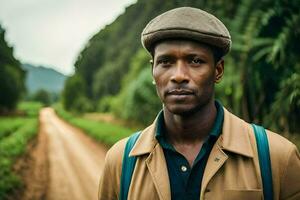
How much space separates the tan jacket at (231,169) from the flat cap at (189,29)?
38 cm

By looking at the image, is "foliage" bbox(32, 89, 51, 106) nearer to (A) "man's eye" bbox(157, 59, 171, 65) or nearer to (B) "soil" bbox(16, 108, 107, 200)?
(B) "soil" bbox(16, 108, 107, 200)

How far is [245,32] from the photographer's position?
933cm

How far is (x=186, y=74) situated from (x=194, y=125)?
0.83 ft

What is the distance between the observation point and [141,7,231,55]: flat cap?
6.55ft

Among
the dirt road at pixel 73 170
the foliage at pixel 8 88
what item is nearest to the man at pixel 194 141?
the dirt road at pixel 73 170

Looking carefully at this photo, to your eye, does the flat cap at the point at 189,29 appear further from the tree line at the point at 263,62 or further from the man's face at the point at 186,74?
the tree line at the point at 263,62

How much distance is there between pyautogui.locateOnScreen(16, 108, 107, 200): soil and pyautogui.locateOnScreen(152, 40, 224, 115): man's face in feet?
27.9

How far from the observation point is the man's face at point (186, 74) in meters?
2.03

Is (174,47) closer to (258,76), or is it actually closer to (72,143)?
(258,76)

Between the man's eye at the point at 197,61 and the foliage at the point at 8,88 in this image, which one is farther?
the foliage at the point at 8,88

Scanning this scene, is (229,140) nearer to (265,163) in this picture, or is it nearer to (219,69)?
(265,163)

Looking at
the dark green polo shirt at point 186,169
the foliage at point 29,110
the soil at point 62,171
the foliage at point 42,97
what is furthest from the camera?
the foliage at point 42,97

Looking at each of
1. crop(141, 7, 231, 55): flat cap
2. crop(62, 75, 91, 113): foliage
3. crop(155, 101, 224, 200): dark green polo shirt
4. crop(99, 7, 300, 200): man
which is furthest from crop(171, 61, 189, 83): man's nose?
crop(62, 75, 91, 113): foliage

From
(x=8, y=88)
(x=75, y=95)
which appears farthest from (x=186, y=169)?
(x=75, y=95)
